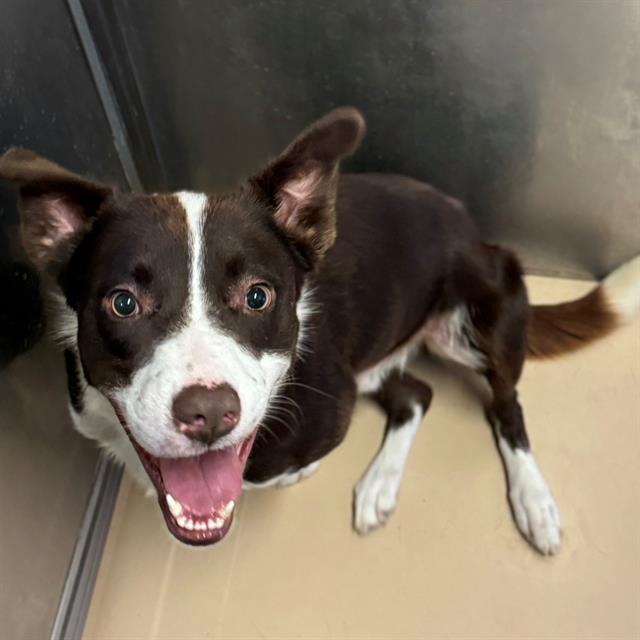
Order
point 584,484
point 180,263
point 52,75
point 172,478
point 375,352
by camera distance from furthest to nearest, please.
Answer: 1. point 584,484
2. point 375,352
3. point 52,75
4. point 172,478
5. point 180,263

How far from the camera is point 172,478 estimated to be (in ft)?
5.02

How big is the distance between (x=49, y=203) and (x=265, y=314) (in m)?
0.46

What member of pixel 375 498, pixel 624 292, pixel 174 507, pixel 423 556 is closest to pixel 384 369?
pixel 375 498

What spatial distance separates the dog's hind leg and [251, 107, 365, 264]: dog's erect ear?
83 centimetres

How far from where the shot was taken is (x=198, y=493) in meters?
1.53

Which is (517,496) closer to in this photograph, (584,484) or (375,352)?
(584,484)

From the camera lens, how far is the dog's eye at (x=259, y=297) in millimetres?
1470

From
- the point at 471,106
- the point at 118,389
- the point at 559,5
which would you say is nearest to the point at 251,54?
the point at 471,106

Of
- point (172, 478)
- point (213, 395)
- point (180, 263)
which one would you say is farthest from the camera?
point (172, 478)

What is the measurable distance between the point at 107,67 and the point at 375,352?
111cm

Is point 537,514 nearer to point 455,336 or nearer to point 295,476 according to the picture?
point 455,336

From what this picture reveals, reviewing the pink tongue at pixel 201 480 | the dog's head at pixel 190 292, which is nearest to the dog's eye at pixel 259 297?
the dog's head at pixel 190 292

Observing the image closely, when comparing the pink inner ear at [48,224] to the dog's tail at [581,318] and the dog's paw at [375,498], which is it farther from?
the dog's tail at [581,318]

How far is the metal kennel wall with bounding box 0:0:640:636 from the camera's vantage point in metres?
1.99
